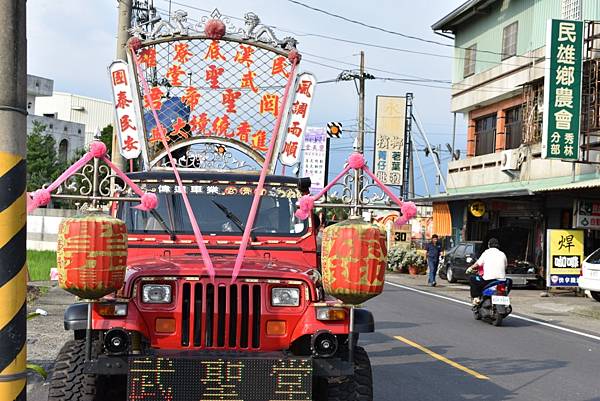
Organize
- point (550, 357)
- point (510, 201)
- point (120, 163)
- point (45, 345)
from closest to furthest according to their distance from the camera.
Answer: point (45, 345)
point (550, 357)
point (120, 163)
point (510, 201)

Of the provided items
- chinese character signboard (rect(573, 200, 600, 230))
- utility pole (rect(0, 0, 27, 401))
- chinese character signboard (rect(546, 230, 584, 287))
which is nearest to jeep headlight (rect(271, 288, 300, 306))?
utility pole (rect(0, 0, 27, 401))

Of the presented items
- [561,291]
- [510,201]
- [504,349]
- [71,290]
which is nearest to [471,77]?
[510,201]

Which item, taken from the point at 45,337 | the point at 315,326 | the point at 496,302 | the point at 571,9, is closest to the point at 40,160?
the point at 571,9

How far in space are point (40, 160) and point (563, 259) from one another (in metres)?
30.2

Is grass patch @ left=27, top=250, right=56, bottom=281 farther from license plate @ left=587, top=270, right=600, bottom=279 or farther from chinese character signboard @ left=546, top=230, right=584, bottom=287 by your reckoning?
license plate @ left=587, top=270, right=600, bottom=279

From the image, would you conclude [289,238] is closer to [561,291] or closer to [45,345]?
[45,345]

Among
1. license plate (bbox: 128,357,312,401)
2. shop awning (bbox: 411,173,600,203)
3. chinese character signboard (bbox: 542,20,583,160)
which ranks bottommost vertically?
license plate (bbox: 128,357,312,401)

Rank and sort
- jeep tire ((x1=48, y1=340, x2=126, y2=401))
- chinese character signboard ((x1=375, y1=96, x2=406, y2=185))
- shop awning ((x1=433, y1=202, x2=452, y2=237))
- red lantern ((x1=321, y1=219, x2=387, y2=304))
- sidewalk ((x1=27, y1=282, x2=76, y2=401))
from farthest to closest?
shop awning ((x1=433, y1=202, x2=452, y2=237)) → chinese character signboard ((x1=375, y1=96, x2=406, y2=185)) → sidewalk ((x1=27, y1=282, x2=76, y2=401)) → jeep tire ((x1=48, y1=340, x2=126, y2=401)) → red lantern ((x1=321, y1=219, x2=387, y2=304))

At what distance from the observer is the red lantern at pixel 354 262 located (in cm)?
555

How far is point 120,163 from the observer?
14297mm

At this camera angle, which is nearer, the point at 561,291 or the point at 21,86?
the point at 21,86

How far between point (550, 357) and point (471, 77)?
25.4 meters

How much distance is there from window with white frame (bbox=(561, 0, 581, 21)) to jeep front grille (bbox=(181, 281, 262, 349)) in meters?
24.1

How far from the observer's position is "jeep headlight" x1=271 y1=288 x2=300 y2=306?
5992 millimetres
